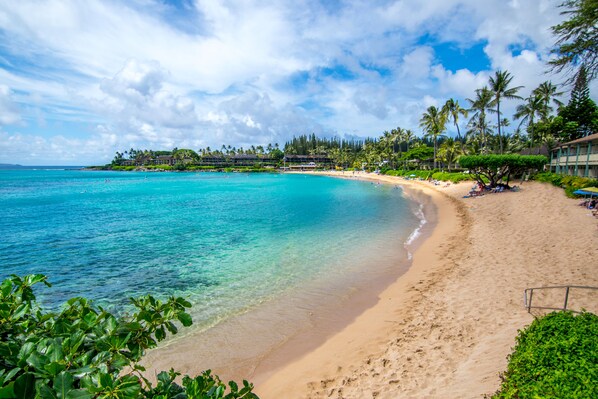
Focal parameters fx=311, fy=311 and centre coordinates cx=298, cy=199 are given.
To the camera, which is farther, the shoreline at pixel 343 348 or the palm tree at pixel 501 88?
the palm tree at pixel 501 88

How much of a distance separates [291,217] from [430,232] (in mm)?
14942

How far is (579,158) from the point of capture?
3947 centimetres

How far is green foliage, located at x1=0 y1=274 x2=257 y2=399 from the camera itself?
5.76ft

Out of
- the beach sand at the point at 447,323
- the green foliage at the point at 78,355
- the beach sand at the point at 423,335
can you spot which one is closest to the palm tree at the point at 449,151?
the beach sand at the point at 447,323

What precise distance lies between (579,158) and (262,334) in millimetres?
47775

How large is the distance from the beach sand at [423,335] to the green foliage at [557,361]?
1497 mm

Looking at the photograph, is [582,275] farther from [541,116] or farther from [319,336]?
[541,116]

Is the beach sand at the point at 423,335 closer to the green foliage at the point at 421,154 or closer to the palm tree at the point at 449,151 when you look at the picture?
the palm tree at the point at 449,151

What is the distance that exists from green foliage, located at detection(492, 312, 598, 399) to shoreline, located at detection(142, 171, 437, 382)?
593cm

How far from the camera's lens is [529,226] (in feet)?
70.1

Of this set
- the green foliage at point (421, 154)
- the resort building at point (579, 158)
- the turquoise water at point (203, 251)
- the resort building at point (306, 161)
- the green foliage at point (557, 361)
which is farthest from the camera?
the resort building at point (306, 161)

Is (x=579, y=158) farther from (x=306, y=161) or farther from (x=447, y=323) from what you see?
(x=306, y=161)

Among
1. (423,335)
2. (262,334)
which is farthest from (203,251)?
(423,335)

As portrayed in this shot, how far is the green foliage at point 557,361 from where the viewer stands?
13.9 ft
